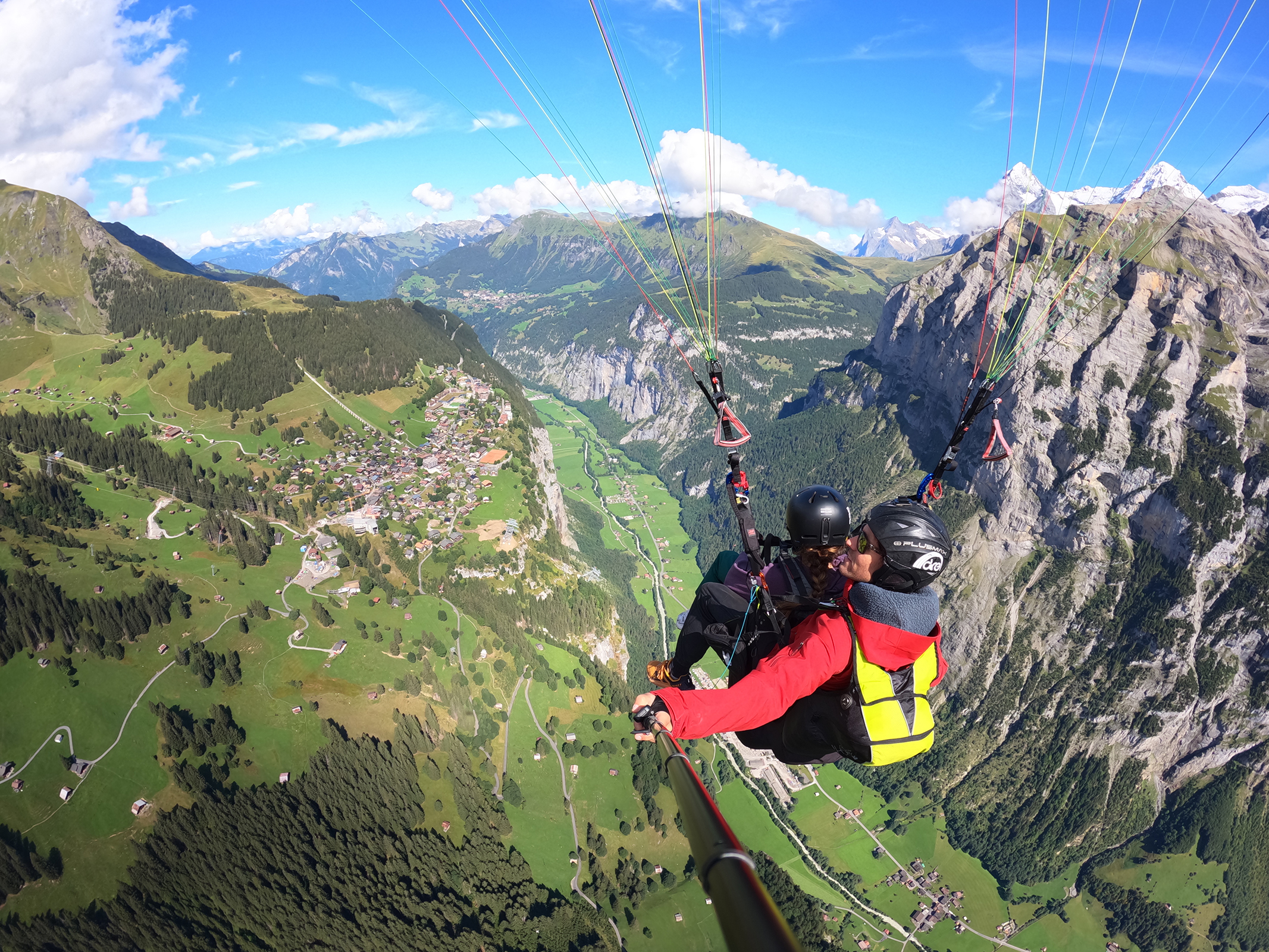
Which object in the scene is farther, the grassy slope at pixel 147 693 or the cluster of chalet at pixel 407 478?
the cluster of chalet at pixel 407 478

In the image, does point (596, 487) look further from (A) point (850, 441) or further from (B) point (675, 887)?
(B) point (675, 887)

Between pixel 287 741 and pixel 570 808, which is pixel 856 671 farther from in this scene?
pixel 570 808

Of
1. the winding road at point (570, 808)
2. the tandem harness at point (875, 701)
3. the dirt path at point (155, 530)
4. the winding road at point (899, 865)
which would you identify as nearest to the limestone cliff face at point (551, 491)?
the winding road at point (570, 808)

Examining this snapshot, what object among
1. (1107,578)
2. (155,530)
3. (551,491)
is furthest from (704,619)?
(1107,578)

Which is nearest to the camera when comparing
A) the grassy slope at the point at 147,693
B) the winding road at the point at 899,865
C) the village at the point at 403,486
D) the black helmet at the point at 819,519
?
the black helmet at the point at 819,519

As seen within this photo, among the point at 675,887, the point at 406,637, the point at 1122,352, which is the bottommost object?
the point at 675,887

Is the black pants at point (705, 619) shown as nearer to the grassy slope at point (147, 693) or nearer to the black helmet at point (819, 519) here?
the black helmet at point (819, 519)

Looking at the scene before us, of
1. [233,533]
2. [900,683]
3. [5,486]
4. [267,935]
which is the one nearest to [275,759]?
[267,935]
